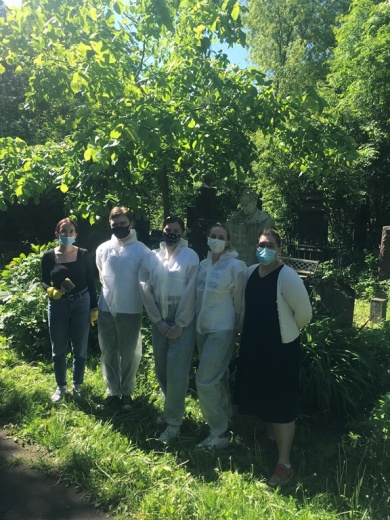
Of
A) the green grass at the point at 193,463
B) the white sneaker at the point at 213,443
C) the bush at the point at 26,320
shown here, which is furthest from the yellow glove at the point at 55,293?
the white sneaker at the point at 213,443

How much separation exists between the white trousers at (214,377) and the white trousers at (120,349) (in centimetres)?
76

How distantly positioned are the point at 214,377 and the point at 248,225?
266cm

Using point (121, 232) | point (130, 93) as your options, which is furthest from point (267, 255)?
point (130, 93)

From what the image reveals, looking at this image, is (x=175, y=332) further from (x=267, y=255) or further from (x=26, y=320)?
(x=26, y=320)

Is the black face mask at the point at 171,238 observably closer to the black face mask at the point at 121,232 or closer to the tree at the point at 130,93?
the black face mask at the point at 121,232

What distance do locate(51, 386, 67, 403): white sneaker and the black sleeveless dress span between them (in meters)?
1.94

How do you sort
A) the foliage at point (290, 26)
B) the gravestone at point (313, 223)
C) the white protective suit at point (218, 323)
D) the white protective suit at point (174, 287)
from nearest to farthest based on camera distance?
the white protective suit at point (218, 323)
the white protective suit at point (174, 287)
the gravestone at point (313, 223)
the foliage at point (290, 26)

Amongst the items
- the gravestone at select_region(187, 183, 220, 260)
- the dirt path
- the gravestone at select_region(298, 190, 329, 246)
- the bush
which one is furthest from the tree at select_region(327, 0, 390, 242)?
the dirt path

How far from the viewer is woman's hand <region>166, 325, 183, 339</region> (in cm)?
367

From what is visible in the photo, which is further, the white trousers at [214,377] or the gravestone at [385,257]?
the gravestone at [385,257]

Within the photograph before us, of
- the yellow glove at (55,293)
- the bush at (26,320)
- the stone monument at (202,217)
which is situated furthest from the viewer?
the stone monument at (202,217)

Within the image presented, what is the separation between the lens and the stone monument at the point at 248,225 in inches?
227

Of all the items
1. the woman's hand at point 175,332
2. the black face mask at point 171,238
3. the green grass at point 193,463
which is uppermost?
the black face mask at point 171,238

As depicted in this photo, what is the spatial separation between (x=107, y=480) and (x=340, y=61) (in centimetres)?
1336
